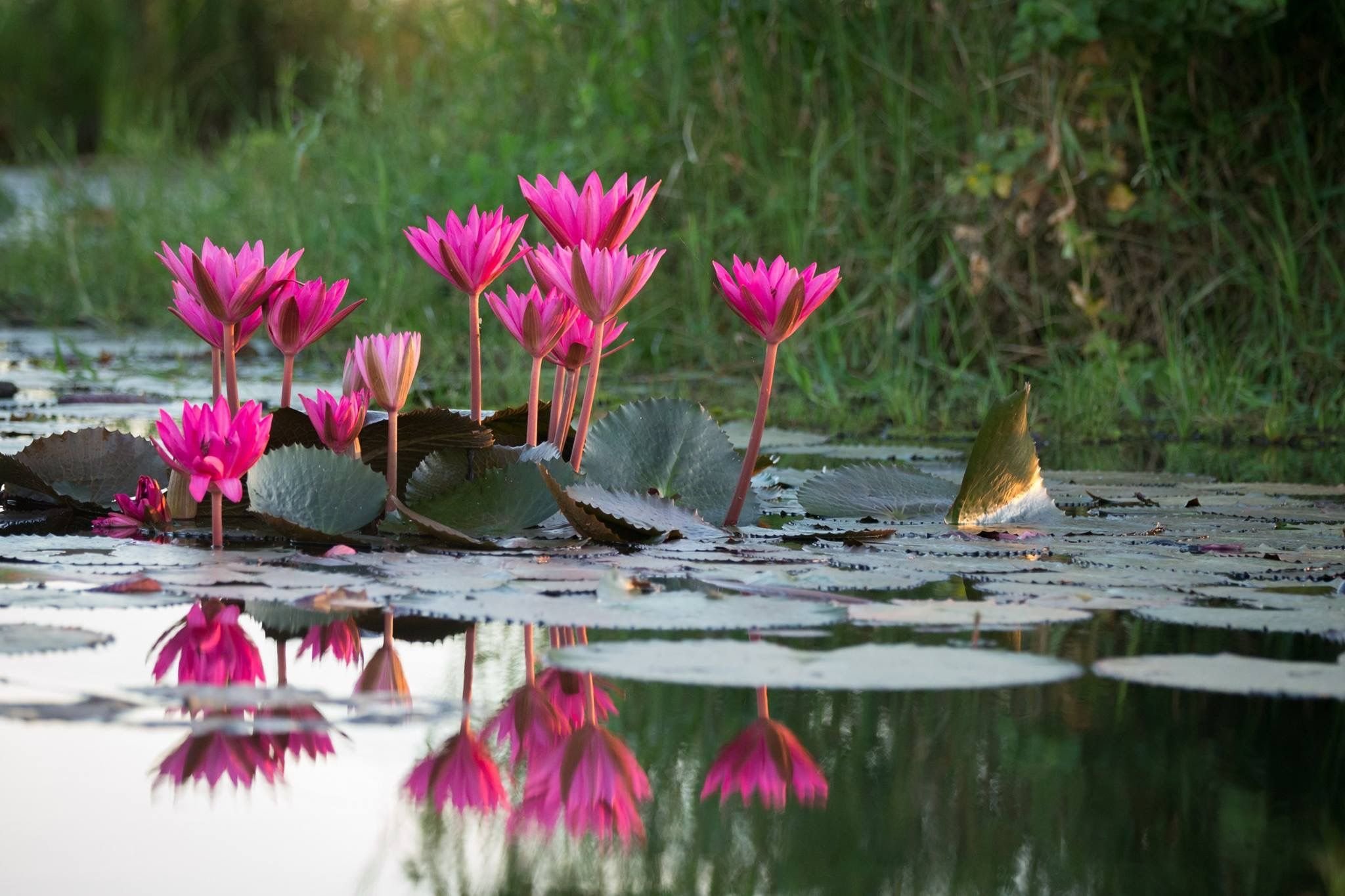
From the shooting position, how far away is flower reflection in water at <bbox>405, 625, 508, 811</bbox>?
1.02m

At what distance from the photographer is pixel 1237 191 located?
4.36 meters

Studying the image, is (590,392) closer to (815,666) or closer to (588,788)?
(815,666)

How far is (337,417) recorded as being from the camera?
1.88 m

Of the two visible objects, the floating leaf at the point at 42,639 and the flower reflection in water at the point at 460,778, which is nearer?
the flower reflection in water at the point at 460,778

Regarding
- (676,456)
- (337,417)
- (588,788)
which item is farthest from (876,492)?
(588,788)

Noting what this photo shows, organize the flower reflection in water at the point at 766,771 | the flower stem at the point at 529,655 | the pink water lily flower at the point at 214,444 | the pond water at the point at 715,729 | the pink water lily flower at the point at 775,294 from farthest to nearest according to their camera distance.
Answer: the pink water lily flower at the point at 775,294
the pink water lily flower at the point at 214,444
the flower stem at the point at 529,655
the flower reflection in water at the point at 766,771
the pond water at the point at 715,729

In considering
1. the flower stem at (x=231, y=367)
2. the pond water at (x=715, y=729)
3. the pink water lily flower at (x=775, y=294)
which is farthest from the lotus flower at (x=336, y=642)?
the pink water lily flower at (x=775, y=294)

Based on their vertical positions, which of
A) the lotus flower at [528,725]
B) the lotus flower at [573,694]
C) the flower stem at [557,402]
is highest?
the flower stem at [557,402]

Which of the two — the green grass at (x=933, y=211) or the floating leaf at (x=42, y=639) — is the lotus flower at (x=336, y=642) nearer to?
the floating leaf at (x=42, y=639)

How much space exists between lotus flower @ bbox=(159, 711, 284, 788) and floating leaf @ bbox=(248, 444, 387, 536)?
704 mm

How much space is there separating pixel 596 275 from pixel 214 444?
43 cm

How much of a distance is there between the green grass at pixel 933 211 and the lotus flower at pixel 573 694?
6.96 feet

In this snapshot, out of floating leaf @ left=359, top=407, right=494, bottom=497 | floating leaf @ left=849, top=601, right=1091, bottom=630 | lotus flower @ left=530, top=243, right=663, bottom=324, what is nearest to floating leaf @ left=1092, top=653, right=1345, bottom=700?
floating leaf @ left=849, top=601, right=1091, bottom=630

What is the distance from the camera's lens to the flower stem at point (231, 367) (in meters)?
1.87
